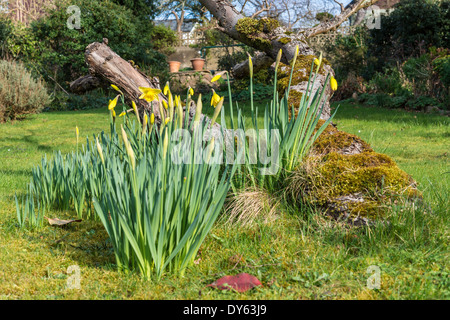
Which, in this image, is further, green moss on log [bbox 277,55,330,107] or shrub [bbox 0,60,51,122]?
shrub [bbox 0,60,51,122]

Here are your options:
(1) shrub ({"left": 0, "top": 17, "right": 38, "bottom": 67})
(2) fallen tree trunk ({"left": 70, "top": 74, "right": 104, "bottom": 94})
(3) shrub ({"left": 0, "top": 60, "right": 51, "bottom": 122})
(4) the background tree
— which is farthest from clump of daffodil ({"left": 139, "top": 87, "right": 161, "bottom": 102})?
(4) the background tree

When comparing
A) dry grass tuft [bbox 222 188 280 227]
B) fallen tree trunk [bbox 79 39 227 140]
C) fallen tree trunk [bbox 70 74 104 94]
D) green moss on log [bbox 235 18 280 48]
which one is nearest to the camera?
dry grass tuft [bbox 222 188 280 227]

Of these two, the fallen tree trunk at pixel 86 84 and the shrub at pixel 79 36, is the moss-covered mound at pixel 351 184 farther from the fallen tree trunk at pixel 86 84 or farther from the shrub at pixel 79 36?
the shrub at pixel 79 36

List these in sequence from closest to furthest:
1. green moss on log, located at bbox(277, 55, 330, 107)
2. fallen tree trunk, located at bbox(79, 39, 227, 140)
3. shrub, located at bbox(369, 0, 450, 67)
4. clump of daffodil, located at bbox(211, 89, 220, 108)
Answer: clump of daffodil, located at bbox(211, 89, 220, 108)
green moss on log, located at bbox(277, 55, 330, 107)
fallen tree trunk, located at bbox(79, 39, 227, 140)
shrub, located at bbox(369, 0, 450, 67)

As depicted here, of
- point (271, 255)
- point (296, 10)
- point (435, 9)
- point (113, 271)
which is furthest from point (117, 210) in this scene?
point (296, 10)

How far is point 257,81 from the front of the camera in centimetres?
1501

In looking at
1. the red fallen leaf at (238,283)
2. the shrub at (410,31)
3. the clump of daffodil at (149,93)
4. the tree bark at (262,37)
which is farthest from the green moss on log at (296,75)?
the shrub at (410,31)

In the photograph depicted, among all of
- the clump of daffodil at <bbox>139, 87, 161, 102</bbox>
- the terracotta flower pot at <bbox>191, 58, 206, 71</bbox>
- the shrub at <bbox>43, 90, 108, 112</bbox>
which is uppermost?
the terracotta flower pot at <bbox>191, 58, 206, 71</bbox>

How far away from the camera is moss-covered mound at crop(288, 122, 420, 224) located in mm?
2676

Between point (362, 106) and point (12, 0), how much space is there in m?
20.3

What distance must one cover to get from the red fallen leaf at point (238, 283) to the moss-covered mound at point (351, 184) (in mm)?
878

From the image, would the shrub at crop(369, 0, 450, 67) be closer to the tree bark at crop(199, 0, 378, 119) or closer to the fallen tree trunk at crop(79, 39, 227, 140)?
the tree bark at crop(199, 0, 378, 119)

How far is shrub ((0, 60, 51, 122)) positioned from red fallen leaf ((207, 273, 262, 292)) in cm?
1031

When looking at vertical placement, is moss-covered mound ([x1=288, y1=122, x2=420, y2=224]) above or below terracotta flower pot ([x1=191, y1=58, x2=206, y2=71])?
below
